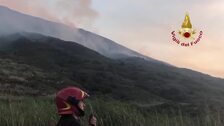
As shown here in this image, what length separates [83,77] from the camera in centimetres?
10812

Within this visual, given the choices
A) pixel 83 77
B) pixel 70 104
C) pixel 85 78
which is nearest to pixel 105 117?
pixel 70 104

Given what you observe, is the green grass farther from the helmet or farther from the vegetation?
the vegetation

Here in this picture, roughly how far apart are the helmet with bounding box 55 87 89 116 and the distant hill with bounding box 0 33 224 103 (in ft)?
217

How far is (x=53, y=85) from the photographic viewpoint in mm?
90688

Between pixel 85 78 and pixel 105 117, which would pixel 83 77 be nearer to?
pixel 85 78

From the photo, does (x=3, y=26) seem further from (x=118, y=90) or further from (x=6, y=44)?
(x=118, y=90)

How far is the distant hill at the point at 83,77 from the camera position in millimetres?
89062

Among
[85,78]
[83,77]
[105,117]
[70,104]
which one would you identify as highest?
[83,77]

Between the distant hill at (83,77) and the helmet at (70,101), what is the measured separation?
66.2 meters

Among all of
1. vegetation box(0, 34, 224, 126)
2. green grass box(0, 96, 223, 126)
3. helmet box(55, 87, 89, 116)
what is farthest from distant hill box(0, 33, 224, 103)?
helmet box(55, 87, 89, 116)

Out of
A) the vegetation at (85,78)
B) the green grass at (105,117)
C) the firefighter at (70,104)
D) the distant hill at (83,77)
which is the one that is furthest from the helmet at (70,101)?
the distant hill at (83,77)

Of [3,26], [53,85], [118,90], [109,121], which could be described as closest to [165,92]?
[118,90]

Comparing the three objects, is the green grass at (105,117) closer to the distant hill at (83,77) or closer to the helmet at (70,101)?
the helmet at (70,101)

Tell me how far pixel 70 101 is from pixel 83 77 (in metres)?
101
